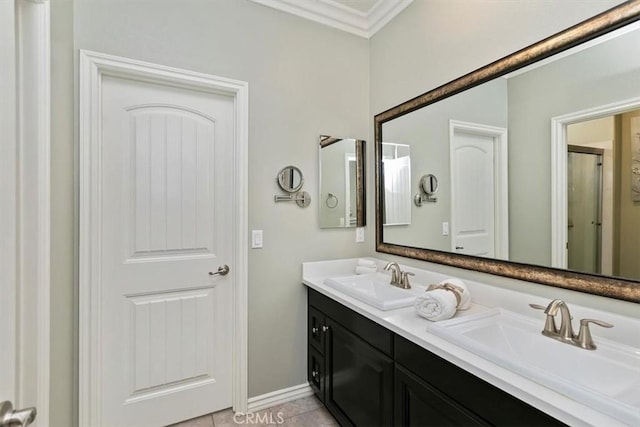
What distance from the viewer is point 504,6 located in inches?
55.8

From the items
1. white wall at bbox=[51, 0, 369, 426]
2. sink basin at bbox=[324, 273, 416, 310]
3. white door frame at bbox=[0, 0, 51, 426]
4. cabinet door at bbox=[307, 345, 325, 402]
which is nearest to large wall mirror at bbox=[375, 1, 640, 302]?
sink basin at bbox=[324, 273, 416, 310]

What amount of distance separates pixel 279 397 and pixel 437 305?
1.42 metres

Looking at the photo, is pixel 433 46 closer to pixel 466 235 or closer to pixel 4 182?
pixel 466 235

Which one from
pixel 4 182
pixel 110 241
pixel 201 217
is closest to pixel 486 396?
pixel 4 182

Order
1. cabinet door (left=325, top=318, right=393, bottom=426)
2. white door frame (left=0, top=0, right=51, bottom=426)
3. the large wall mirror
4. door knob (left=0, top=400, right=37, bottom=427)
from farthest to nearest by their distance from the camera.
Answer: cabinet door (left=325, top=318, right=393, bottom=426), the large wall mirror, white door frame (left=0, top=0, right=51, bottom=426), door knob (left=0, top=400, right=37, bottom=427)

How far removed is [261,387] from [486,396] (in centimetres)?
156

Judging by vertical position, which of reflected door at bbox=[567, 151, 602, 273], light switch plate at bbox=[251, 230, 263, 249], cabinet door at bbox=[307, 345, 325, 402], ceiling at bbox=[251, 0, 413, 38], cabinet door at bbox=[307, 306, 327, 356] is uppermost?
ceiling at bbox=[251, 0, 413, 38]

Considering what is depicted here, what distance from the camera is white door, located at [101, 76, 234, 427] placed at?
5.63ft

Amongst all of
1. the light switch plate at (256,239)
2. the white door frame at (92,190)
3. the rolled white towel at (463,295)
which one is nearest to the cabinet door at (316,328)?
the light switch plate at (256,239)

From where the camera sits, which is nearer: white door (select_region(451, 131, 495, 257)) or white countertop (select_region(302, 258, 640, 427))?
white countertop (select_region(302, 258, 640, 427))

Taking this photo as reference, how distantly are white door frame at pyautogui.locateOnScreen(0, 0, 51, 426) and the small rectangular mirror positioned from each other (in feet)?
4.99

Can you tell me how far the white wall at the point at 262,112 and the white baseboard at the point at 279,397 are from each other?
43 millimetres

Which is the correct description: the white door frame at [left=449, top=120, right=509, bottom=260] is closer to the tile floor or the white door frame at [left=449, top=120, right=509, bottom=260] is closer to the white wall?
the white wall

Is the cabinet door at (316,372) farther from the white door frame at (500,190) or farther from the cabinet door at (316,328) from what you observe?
the white door frame at (500,190)
